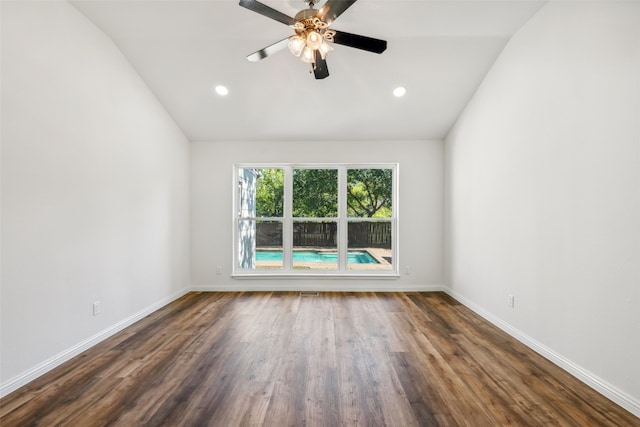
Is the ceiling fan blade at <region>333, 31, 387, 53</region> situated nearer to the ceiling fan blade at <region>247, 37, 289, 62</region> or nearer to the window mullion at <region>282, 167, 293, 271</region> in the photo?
the ceiling fan blade at <region>247, 37, 289, 62</region>

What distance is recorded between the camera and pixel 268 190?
201 inches

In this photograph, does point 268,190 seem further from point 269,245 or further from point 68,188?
point 68,188

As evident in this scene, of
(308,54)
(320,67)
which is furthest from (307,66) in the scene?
(308,54)

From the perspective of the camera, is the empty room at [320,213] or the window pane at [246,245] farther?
the window pane at [246,245]

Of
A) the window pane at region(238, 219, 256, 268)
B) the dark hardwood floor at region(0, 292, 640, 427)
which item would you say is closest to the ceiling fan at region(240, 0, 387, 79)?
the dark hardwood floor at region(0, 292, 640, 427)

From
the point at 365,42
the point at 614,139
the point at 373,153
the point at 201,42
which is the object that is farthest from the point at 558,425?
the point at 201,42

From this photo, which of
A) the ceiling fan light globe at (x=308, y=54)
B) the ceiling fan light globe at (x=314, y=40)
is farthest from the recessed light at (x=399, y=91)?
the ceiling fan light globe at (x=314, y=40)

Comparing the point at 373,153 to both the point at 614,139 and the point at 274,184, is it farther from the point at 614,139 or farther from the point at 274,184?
the point at 614,139

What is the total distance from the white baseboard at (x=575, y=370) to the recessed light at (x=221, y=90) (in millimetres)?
4103

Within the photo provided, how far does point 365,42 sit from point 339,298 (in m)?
3.30

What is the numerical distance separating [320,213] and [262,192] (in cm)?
101

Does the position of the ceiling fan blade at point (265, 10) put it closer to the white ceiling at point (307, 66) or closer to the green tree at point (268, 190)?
the white ceiling at point (307, 66)

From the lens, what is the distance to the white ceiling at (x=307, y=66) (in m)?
2.89

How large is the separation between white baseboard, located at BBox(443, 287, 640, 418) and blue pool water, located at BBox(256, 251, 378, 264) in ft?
6.24
